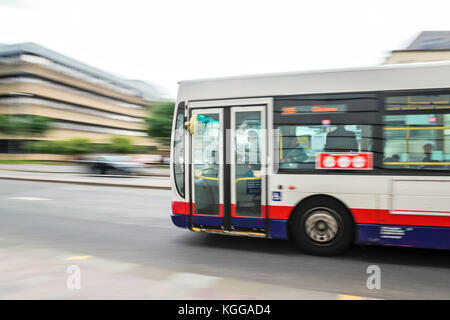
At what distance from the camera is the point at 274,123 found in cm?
567

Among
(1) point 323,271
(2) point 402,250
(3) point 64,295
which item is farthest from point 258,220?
(3) point 64,295

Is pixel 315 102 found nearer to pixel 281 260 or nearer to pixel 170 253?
pixel 281 260

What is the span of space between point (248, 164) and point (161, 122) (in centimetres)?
2927

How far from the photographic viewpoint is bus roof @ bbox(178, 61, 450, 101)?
16.6 feet

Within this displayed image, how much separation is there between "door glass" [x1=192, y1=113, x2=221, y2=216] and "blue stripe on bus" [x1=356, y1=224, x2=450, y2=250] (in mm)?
2299

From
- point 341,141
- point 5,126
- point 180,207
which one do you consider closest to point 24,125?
point 5,126

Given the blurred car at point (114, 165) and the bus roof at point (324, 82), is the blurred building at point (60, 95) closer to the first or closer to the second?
the blurred car at point (114, 165)

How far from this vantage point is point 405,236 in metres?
5.04

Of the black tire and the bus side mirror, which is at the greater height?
the bus side mirror

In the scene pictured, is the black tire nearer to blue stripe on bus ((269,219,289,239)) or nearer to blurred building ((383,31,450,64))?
blue stripe on bus ((269,219,289,239))

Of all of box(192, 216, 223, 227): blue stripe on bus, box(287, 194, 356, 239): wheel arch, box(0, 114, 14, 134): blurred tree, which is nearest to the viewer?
box(287, 194, 356, 239): wheel arch

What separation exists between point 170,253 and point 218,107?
2506 mm

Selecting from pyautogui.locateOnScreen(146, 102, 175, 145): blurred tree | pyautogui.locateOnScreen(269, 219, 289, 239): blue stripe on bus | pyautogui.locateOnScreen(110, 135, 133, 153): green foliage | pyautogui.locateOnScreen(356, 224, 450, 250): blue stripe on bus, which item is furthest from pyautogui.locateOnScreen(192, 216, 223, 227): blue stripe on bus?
pyautogui.locateOnScreen(110, 135, 133, 153): green foliage

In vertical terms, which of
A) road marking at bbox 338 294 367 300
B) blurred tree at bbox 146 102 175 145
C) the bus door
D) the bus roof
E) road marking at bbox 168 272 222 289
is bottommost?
road marking at bbox 338 294 367 300
